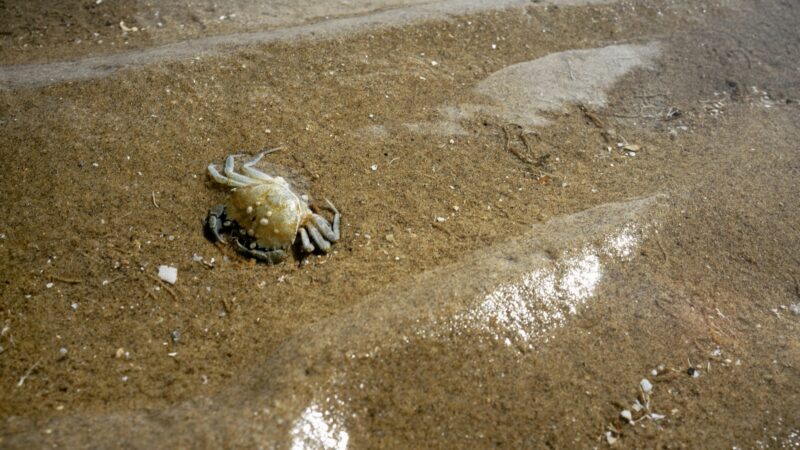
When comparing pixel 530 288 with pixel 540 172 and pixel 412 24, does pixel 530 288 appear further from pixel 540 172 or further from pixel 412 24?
pixel 412 24

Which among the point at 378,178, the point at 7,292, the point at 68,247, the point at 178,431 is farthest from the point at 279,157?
the point at 178,431

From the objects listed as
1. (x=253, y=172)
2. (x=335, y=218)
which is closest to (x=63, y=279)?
(x=253, y=172)

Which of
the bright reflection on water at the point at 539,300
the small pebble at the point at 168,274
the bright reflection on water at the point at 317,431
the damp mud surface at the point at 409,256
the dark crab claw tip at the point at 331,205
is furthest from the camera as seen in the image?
the dark crab claw tip at the point at 331,205

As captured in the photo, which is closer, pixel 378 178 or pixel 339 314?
pixel 339 314

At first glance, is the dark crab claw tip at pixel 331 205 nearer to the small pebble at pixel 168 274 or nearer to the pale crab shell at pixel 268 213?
the pale crab shell at pixel 268 213

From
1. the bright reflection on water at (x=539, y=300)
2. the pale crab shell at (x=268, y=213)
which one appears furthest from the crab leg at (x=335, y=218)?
the bright reflection on water at (x=539, y=300)

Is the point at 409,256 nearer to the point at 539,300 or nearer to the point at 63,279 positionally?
the point at 539,300

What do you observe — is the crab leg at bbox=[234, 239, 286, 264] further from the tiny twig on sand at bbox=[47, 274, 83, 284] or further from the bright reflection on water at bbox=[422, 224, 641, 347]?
the bright reflection on water at bbox=[422, 224, 641, 347]
